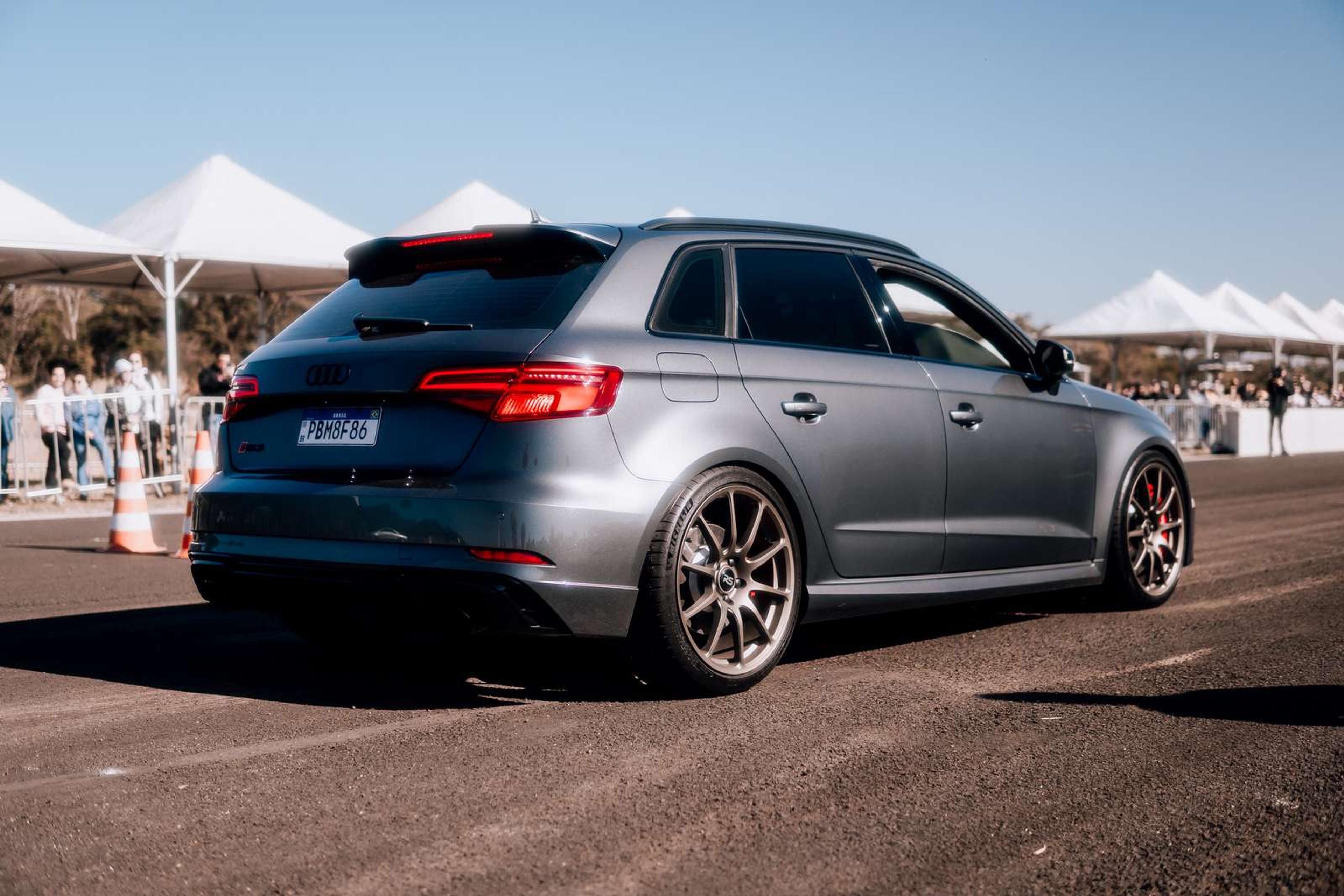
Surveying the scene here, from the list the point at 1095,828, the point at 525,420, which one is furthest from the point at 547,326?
the point at 1095,828

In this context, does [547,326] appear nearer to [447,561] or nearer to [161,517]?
[447,561]

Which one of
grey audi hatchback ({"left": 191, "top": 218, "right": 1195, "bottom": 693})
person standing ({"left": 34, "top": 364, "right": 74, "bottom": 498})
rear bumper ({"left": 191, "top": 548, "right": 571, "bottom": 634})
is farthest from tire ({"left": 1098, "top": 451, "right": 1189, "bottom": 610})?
person standing ({"left": 34, "top": 364, "right": 74, "bottom": 498})

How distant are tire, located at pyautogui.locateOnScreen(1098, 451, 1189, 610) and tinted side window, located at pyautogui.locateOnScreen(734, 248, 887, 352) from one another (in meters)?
1.84

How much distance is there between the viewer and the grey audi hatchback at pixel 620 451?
438cm

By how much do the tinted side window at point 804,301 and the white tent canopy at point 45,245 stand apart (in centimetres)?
1486

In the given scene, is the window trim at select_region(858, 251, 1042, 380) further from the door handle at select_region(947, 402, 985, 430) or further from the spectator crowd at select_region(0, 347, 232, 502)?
the spectator crowd at select_region(0, 347, 232, 502)

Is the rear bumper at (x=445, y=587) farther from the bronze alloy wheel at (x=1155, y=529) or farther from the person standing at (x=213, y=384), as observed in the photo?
A: the person standing at (x=213, y=384)

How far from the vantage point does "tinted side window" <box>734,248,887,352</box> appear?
525cm

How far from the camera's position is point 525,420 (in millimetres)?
4375

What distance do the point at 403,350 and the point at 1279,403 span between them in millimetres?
30787

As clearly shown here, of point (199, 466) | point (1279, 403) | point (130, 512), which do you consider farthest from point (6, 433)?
point (1279, 403)

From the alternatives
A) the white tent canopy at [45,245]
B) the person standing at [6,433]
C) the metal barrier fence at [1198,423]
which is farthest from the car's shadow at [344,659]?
the metal barrier fence at [1198,423]

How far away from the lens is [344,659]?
576cm

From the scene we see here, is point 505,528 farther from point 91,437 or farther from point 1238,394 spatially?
point 1238,394
